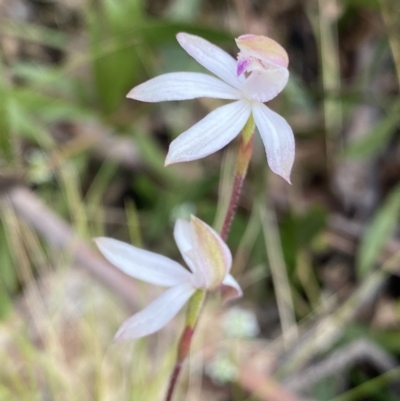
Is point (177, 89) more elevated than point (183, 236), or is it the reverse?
point (177, 89)

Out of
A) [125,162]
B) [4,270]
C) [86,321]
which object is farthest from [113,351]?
[125,162]

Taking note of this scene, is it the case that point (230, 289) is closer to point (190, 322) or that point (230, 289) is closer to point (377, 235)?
point (190, 322)

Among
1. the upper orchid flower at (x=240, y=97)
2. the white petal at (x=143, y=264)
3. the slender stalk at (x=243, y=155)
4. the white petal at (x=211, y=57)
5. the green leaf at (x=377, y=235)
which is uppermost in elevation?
the white petal at (x=211, y=57)

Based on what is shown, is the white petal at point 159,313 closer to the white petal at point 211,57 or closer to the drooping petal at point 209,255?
the drooping petal at point 209,255

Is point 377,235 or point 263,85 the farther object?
point 377,235

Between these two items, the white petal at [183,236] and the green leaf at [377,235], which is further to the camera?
the green leaf at [377,235]

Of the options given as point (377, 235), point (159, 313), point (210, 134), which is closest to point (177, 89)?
point (210, 134)

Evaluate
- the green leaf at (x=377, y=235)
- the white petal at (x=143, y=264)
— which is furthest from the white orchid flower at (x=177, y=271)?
the green leaf at (x=377, y=235)
